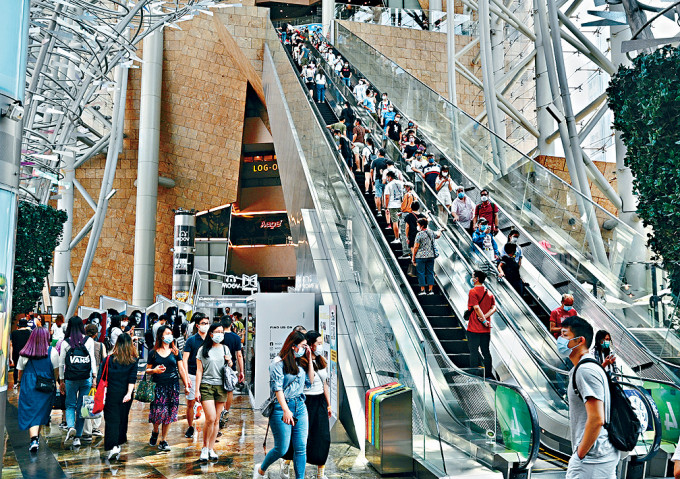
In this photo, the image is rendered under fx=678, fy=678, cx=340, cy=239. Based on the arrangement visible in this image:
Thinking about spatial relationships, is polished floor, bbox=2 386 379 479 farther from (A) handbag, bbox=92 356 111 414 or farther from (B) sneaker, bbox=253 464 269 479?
(A) handbag, bbox=92 356 111 414

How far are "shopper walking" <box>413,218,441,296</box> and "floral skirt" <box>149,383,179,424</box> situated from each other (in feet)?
12.2

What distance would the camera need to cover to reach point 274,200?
4209 cm

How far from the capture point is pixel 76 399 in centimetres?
870

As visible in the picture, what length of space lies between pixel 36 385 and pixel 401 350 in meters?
4.46

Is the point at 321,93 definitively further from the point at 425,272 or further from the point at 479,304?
the point at 479,304

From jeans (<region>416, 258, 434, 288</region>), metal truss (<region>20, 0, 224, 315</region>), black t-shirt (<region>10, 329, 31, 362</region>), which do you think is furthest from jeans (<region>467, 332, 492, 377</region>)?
metal truss (<region>20, 0, 224, 315</region>)

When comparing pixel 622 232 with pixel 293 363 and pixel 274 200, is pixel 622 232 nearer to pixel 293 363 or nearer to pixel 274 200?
pixel 293 363

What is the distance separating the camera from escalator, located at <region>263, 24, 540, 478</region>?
5.85 m

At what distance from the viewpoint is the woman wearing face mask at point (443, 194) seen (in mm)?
12195

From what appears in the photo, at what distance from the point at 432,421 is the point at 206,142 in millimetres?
27729

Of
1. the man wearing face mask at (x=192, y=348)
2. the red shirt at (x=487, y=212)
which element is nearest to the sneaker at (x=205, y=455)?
the man wearing face mask at (x=192, y=348)

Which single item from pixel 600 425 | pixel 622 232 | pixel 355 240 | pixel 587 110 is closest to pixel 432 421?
pixel 600 425

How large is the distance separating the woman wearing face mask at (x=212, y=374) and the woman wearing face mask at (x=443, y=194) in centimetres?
562

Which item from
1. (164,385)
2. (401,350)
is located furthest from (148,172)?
(401,350)
